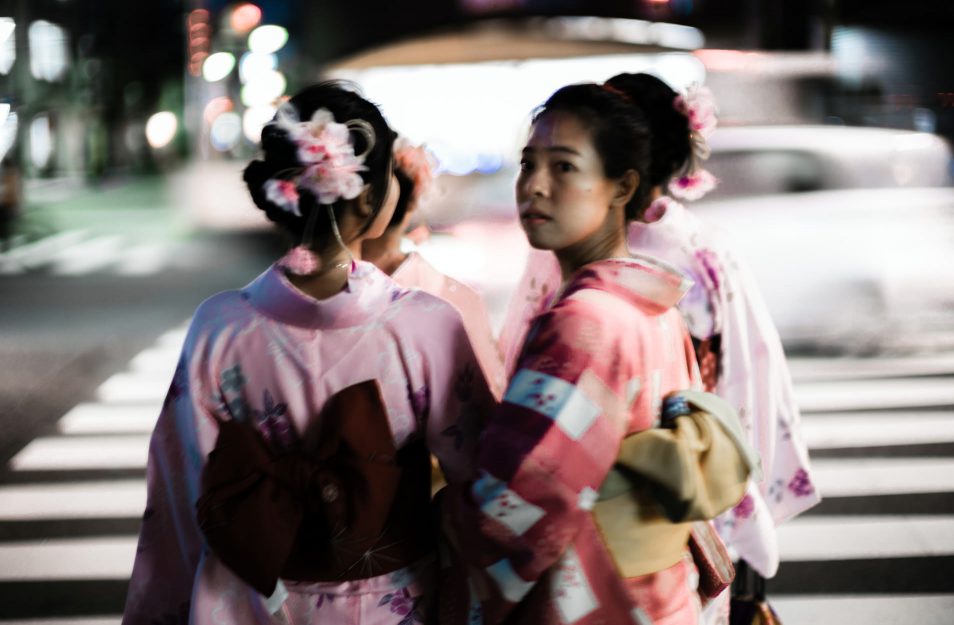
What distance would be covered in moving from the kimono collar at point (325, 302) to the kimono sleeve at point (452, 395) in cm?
A: 12

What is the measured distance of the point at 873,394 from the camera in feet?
25.7

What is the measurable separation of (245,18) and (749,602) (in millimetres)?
16993

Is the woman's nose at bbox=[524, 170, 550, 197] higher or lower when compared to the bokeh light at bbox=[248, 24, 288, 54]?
higher

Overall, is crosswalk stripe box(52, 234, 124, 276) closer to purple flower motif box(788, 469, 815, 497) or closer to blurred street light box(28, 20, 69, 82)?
purple flower motif box(788, 469, 815, 497)

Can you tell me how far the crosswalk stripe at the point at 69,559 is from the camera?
479 cm

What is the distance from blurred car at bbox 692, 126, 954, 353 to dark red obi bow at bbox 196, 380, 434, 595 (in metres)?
6.60

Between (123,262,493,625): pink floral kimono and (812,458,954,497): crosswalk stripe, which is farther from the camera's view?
(812,458,954,497): crosswalk stripe

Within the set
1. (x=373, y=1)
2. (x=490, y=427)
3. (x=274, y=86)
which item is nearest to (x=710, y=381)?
(x=490, y=427)

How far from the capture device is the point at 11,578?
15.6ft

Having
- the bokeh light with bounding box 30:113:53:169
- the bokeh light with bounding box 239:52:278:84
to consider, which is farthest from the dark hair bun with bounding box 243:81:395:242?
the bokeh light with bounding box 30:113:53:169

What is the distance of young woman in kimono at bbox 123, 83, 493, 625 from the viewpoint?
1868 millimetres

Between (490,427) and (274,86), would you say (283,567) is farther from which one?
(274,86)

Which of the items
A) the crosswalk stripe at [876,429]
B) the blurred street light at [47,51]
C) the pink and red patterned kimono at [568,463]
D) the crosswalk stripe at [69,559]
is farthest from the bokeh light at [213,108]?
the pink and red patterned kimono at [568,463]

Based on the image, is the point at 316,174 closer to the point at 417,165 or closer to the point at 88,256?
the point at 417,165
